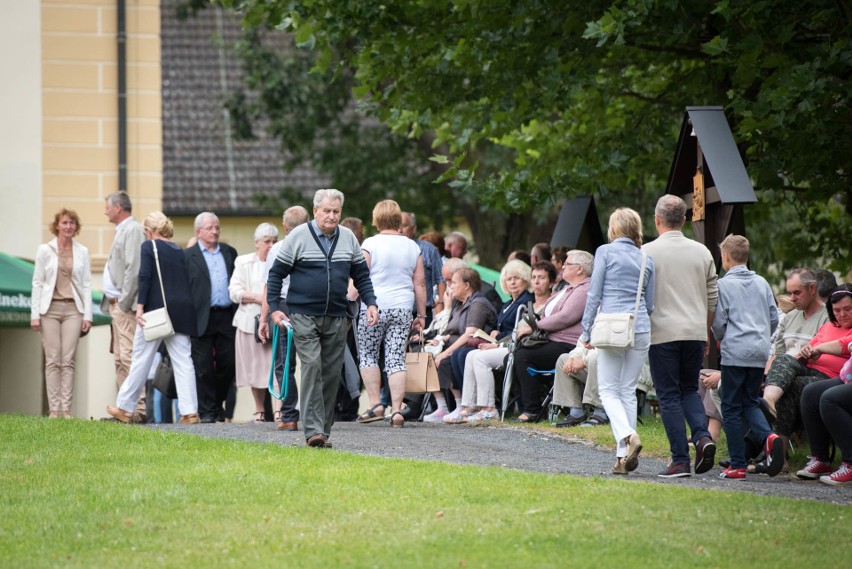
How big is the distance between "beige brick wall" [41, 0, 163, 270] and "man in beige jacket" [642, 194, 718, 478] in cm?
1348

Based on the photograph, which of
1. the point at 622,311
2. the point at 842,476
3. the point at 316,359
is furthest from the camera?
the point at 316,359

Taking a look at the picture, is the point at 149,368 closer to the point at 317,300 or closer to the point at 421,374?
the point at 421,374

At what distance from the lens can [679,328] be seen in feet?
33.8

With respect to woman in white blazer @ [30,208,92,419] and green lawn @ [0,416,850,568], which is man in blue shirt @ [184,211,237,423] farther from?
green lawn @ [0,416,850,568]

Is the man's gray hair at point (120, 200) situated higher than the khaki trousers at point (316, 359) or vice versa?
the man's gray hair at point (120, 200)

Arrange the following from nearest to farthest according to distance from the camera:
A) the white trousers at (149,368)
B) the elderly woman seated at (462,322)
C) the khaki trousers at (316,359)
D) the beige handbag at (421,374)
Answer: the khaki trousers at (316,359), the white trousers at (149,368), the beige handbag at (421,374), the elderly woman seated at (462,322)

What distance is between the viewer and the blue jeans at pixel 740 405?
34.8 ft

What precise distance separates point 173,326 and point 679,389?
5.87 meters

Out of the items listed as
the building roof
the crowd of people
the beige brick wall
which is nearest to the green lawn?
the crowd of people

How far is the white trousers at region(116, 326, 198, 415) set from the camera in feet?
47.3

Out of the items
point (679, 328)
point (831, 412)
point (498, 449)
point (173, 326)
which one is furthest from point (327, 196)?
point (831, 412)

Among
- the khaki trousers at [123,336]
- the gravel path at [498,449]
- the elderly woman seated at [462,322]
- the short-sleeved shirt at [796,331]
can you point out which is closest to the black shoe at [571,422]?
the gravel path at [498,449]

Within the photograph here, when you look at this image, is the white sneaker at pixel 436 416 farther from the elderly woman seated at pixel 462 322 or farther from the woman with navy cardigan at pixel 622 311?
the woman with navy cardigan at pixel 622 311

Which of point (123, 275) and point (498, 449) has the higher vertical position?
point (123, 275)
